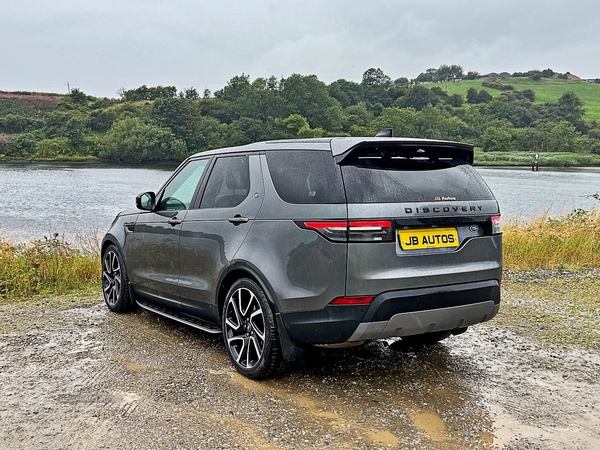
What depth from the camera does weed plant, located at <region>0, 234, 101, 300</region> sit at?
8.01m

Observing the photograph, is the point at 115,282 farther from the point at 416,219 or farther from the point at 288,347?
the point at 416,219

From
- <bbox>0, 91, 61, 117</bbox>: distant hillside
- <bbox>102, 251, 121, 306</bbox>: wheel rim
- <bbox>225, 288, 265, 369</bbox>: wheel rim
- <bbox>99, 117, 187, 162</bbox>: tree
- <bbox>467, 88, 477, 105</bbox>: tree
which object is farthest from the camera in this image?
<bbox>467, 88, 477, 105</bbox>: tree

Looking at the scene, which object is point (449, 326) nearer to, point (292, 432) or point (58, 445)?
point (292, 432)

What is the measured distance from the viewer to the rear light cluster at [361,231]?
373 cm

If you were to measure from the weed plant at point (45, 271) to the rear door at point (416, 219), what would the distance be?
5.75 meters

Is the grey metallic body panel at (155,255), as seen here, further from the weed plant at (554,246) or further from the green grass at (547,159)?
the green grass at (547,159)

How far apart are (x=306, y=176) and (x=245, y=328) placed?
1.26m

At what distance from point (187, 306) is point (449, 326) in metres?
2.29

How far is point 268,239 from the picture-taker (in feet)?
13.4

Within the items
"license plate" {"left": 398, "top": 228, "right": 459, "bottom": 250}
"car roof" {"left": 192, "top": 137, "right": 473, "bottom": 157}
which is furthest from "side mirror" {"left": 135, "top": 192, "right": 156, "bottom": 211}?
"license plate" {"left": 398, "top": 228, "right": 459, "bottom": 250}

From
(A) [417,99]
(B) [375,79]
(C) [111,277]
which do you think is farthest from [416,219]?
(B) [375,79]

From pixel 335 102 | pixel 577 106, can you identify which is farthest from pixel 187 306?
pixel 577 106

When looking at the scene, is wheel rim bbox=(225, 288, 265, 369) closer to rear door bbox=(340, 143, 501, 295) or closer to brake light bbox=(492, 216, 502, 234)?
rear door bbox=(340, 143, 501, 295)

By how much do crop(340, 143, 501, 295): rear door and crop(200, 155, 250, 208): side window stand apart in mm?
985
